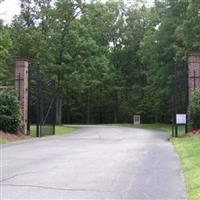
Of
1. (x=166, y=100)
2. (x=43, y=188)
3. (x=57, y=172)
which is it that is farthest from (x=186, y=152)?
(x=166, y=100)

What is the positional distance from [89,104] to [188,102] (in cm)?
3900

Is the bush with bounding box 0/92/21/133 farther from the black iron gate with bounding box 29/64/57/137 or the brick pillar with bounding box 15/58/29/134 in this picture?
the black iron gate with bounding box 29/64/57/137

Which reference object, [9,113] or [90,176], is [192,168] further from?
[9,113]

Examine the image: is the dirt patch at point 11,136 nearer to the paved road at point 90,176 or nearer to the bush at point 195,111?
the paved road at point 90,176

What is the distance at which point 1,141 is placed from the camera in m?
23.0

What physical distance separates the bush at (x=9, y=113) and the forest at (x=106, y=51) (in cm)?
1023

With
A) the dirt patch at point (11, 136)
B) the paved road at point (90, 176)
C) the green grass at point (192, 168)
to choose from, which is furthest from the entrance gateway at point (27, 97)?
the green grass at point (192, 168)

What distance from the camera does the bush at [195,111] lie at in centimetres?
2644

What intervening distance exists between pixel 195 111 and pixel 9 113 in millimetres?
9388

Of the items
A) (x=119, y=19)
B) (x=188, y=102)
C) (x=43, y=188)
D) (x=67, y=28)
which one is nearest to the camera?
(x=43, y=188)

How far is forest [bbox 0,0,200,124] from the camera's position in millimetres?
48062

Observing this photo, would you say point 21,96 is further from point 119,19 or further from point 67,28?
point 119,19

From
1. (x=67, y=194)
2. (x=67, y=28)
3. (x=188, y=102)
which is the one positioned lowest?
→ (x=67, y=194)

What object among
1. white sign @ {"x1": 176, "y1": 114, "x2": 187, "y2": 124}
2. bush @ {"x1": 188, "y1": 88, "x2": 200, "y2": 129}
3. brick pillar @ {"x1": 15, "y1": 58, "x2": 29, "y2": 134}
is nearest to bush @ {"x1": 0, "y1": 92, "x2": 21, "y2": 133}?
brick pillar @ {"x1": 15, "y1": 58, "x2": 29, "y2": 134}
